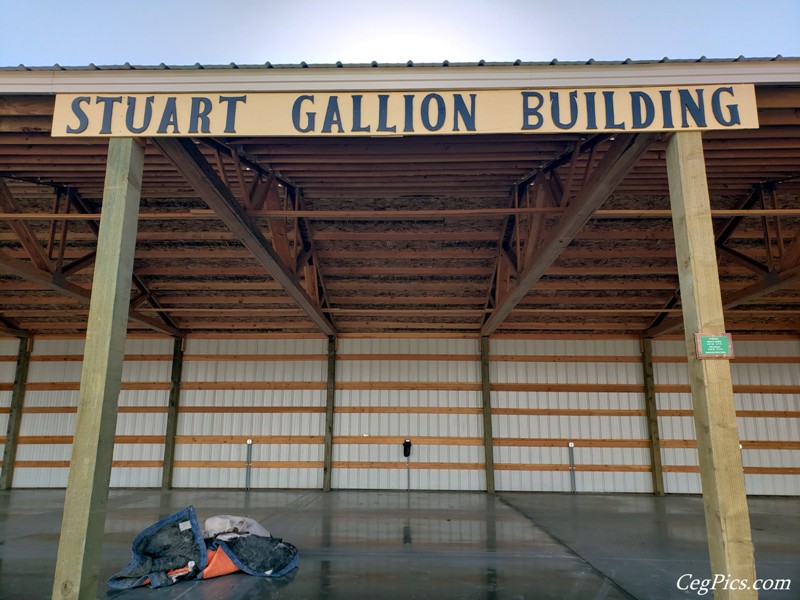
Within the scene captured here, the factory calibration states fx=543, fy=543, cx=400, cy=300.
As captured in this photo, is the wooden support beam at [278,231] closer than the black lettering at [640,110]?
No

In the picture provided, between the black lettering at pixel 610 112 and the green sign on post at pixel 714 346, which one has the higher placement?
the black lettering at pixel 610 112

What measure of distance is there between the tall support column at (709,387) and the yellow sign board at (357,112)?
2.12 feet

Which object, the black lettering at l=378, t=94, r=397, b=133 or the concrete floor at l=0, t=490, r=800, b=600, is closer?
the black lettering at l=378, t=94, r=397, b=133

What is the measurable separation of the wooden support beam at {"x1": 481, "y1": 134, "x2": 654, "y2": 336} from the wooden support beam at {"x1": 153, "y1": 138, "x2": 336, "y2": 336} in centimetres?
351

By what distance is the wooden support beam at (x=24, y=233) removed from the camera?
708cm

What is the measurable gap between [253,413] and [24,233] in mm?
6160

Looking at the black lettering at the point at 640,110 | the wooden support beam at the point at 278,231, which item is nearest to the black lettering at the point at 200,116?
the wooden support beam at the point at 278,231

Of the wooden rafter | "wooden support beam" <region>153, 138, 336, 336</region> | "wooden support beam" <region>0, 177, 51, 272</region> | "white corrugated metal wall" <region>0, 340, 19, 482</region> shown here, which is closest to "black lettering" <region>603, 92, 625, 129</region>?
"wooden support beam" <region>153, 138, 336, 336</region>

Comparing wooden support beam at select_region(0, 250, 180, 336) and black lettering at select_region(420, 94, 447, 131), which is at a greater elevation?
black lettering at select_region(420, 94, 447, 131)

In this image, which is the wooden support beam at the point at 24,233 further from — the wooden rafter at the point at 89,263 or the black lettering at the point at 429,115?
the black lettering at the point at 429,115

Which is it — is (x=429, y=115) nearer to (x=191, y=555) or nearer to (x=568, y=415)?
(x=191, y=555)

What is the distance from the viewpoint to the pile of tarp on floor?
486cm


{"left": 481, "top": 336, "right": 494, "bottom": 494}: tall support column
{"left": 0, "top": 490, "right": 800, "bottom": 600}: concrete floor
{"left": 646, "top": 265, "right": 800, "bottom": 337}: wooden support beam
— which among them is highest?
{"left": 646, "top": 265, "right": 800, "bottom": 337}: wooden support beam

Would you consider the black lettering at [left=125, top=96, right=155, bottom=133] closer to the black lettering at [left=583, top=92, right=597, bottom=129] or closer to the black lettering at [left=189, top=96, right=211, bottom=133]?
the black lettering at [left=189, top=96, right=211, bottom=133]
